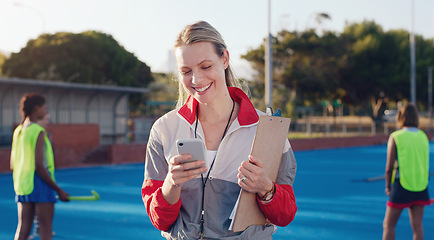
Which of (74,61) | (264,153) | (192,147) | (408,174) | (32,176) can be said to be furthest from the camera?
(74,61)

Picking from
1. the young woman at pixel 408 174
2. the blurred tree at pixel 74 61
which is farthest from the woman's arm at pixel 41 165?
the blurred tree at pixel 74 61

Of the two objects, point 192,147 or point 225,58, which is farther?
point 225,58

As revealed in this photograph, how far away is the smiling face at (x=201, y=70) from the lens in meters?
2.00

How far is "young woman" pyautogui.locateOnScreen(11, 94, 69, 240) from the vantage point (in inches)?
176

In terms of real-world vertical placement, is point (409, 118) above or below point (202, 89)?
below

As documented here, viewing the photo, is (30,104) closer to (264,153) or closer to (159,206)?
(159,206)

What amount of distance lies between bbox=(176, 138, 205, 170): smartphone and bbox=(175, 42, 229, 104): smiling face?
0.35 m

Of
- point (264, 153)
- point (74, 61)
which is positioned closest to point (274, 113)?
point (264, 153)

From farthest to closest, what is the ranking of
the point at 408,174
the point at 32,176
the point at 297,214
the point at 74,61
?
1. the point at 74,61
2. the point at 297,214
3. the point at 408,174
4. the point at 32,176

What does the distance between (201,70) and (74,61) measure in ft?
123

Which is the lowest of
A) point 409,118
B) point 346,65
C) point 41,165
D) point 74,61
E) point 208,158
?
point 41,165

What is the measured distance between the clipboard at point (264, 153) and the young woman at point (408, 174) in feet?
10.6

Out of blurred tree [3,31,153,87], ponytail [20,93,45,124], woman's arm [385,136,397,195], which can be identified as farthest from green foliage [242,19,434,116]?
ponytail [20,93,45,124]

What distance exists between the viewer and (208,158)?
2.09m
